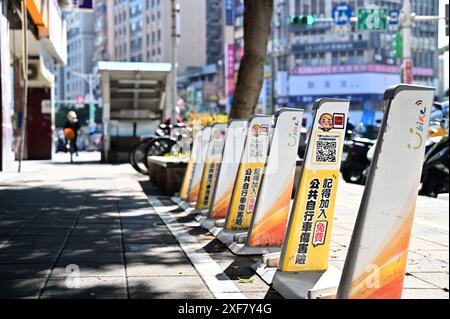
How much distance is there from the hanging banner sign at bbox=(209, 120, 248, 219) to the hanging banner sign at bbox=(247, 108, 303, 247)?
5.58 ft

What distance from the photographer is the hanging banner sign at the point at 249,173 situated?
6668 mm

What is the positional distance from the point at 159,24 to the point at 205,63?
2503 cm

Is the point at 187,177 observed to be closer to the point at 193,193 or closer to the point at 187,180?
the point at 187,180

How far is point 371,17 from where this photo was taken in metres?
24.2

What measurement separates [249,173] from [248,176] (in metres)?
0.03

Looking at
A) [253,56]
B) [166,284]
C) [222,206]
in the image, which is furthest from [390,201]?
[253,56]

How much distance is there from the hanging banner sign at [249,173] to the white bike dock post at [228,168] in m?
0.64

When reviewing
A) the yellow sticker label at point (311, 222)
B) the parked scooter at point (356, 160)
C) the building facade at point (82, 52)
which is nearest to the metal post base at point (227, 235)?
the yellow sticker label at point (311, 222)

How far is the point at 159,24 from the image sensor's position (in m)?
89.2

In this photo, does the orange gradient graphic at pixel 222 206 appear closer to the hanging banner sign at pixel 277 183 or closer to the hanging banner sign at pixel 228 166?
the hanging banner sign at pixel 228 166

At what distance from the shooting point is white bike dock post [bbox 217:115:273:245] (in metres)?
6.67

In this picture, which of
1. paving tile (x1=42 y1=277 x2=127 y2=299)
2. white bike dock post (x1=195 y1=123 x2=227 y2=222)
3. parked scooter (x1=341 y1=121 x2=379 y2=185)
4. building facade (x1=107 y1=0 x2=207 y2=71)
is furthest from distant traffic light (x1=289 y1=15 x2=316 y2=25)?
building facade (x1=107 y1=0 x2=207 y2=71)

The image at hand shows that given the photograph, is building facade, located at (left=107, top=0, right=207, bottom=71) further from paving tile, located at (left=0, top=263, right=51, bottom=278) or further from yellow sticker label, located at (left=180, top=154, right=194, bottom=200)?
paving tile, located at (left=0, top=263, right=51, bottom=278)
